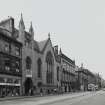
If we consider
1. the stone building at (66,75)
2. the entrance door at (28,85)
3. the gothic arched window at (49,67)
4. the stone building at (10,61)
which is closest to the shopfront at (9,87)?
the stone building at (10,61)

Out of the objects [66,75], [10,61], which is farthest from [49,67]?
[10,61]

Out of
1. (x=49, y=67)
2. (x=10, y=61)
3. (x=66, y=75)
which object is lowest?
(x=66, y=75)

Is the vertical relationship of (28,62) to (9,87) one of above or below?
above

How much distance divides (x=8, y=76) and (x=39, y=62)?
16546 mm

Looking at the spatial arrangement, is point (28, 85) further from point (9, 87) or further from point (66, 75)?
point (66, 75)

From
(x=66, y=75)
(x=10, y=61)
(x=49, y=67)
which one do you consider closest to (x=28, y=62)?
(x=10, y=61)

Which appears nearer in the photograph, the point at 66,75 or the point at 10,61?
the point at 10,61

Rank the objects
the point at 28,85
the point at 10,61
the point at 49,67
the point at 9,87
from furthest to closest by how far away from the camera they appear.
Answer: the point at 49,67 → the point at 28,85 → the point at 10,61 → the point at 9,87

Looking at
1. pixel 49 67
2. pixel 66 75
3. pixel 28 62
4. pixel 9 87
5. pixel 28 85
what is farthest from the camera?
pixel 66 75

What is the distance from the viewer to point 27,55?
48.9 metres

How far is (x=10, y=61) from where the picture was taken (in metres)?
Result: 41.5

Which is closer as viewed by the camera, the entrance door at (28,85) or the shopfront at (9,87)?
the shopfront at (9,87)

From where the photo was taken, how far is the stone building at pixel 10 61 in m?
39.0

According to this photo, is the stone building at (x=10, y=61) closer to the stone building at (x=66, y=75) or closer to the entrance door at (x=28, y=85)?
the entrance door at (x=28, y=85)
